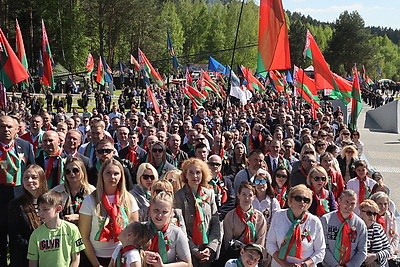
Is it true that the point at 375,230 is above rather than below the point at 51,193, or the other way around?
below

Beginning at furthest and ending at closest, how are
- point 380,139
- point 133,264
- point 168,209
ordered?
point 380,139 → point 168,209 → point 133,264

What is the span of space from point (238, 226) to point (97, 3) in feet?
141

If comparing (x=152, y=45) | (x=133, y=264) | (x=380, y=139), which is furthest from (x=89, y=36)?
(x=133, y=264)

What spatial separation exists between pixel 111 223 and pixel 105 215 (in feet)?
0.31

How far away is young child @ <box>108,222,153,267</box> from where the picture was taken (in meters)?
3.32

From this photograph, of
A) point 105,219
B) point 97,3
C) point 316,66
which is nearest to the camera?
point 105,219

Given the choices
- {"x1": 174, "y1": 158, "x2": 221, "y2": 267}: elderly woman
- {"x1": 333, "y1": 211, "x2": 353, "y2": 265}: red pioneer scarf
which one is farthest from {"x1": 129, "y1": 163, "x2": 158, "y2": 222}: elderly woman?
{"x1": 333, "y1": 211, "x2": 353, "y2": 265}: red pioneer scarf

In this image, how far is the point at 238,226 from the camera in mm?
4832

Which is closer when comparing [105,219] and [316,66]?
[105,219]

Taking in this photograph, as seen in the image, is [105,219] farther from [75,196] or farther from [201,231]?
[201,231]

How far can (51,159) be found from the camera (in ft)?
17.7

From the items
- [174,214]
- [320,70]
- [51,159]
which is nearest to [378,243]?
[174,214]

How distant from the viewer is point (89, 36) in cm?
5219

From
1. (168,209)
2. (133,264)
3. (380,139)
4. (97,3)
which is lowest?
(380,139)
